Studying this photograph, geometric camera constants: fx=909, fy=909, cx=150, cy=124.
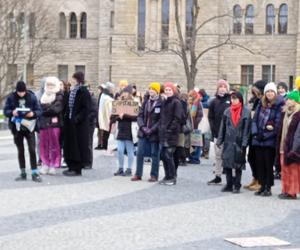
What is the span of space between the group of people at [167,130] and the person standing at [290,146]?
17mm

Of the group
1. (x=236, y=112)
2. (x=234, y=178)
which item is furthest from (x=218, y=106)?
(x=234, y=178)

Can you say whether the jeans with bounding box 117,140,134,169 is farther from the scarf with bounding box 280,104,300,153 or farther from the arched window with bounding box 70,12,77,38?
the arched window with bounding box 70,12,77,38

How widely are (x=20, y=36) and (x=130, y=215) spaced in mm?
43406

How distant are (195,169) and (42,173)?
408 cm

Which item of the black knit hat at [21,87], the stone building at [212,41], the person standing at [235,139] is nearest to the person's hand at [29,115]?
the black knit hat at [21,87]

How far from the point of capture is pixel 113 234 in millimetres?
11250

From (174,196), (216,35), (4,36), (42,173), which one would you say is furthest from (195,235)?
(216,35)

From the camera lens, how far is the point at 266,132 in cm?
1588

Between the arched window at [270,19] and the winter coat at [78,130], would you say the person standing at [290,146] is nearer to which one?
the winter coat at [78,130]

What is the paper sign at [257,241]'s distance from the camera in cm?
1079

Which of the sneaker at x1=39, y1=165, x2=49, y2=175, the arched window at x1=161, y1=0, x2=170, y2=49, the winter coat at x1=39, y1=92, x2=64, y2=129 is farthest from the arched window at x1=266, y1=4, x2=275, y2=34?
the sneaker at x1=39, y1=165, x2=49, y2=175

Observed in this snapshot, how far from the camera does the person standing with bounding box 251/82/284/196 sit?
1586cm

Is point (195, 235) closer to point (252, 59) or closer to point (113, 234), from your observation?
point (113, 234)

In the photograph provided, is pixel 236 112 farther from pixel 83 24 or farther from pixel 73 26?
pixel 73 26
